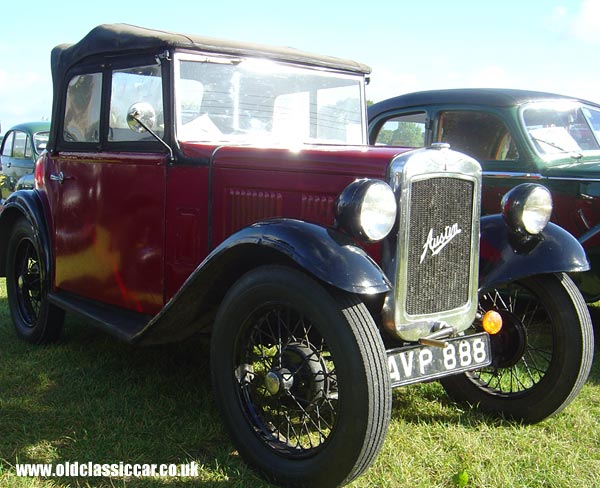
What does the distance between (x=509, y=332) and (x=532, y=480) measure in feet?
2.48

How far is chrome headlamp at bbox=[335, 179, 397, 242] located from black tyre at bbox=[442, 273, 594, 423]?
104 centimetres

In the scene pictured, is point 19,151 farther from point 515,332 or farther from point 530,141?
point 515,332

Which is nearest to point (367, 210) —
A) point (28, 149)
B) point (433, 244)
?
point (433, 244)

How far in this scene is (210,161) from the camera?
3.02 meters

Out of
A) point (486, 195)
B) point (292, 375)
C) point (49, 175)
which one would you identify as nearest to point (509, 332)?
point (292, 375)

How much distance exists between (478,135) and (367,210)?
10.3ft

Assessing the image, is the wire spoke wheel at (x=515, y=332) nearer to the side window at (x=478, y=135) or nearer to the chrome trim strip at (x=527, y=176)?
the chrome trim strip at (x=527, y=176)

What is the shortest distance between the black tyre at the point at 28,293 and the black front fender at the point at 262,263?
127 centimetres

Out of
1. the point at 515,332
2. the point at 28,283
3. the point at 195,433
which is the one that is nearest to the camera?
the point at 195,433

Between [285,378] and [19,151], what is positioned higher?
[19,151]

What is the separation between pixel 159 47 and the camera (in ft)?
10.3

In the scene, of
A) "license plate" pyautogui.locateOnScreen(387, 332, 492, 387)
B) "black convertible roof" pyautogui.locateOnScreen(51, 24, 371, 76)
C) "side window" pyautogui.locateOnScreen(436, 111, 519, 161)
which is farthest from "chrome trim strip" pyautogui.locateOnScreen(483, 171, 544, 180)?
"license plate" pyautogui.locateOnScreen(387, 332, 492, 387)

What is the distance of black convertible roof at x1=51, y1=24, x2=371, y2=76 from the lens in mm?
3138

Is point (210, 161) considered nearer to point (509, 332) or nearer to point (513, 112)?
point (509, 332)
